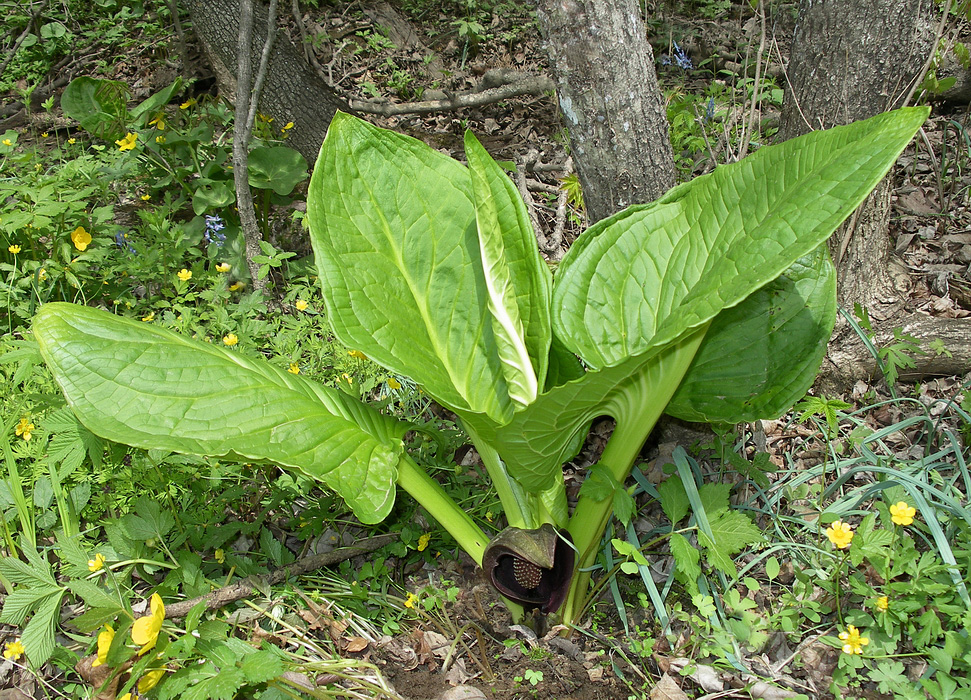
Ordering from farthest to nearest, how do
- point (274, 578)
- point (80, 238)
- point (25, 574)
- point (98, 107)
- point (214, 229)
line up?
point (98, 107) → point (214, 229) → point (80, 238) → point (274, 578) → point (25, 574)

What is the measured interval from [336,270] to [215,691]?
3.10ft

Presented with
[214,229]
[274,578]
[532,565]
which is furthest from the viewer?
[214,229]

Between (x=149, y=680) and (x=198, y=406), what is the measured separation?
0.63 m

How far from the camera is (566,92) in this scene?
6.49 feet

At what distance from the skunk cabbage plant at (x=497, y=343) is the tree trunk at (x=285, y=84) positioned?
222 centimetres

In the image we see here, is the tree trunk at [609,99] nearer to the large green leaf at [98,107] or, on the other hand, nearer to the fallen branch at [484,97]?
the fallen branch at [484,97]

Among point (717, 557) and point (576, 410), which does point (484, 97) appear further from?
point (717, 557)

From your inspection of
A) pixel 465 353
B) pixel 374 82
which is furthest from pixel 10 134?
pixel 465 353

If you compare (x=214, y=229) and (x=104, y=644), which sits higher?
(x=214, y=229)

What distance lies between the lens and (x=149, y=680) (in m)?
1.61

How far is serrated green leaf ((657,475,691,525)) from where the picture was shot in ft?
5.86

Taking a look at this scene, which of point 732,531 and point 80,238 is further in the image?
point 80,238

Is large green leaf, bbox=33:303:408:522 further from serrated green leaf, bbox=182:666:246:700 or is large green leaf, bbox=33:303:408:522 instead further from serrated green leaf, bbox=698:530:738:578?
serrated green leaf, bbox=698:530:738:578

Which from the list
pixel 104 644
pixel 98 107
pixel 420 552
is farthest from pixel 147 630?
pixel 98 107
